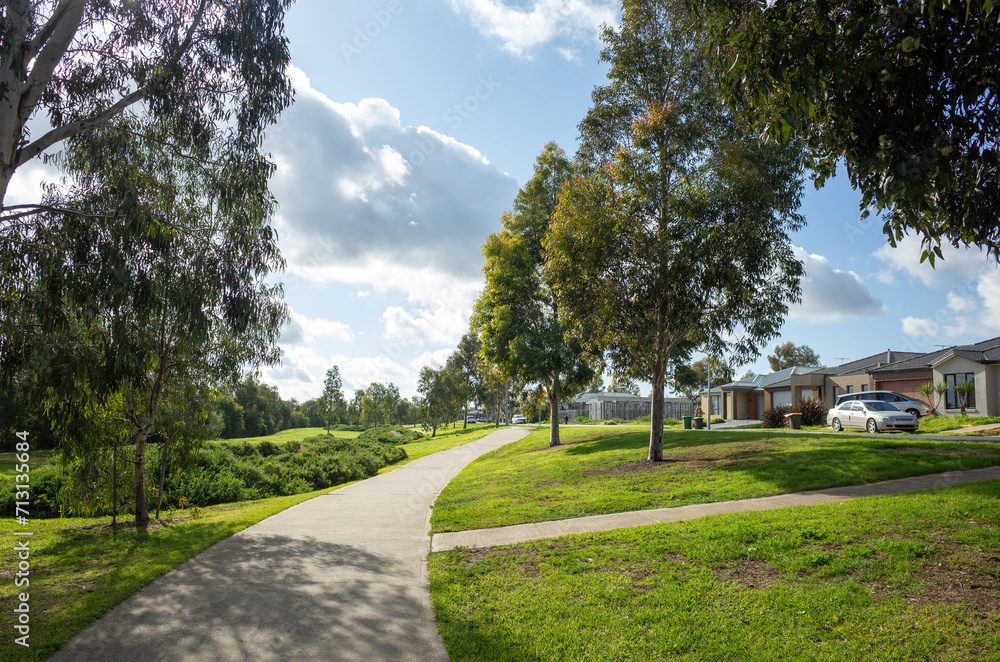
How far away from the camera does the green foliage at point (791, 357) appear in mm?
79875

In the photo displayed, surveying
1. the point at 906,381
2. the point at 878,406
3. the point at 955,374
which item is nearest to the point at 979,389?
the point at 955,374

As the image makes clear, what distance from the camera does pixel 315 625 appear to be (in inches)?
216

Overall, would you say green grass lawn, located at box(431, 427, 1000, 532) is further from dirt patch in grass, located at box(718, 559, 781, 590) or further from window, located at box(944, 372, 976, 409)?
window, located at box(944, 372, 976, 409)

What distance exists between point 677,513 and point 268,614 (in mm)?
6649

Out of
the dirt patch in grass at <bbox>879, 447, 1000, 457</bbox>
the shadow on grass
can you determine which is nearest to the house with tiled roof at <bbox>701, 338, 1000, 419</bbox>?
the dirt patch in grass at <bbox>879, 447, 1000, 457</bbox>

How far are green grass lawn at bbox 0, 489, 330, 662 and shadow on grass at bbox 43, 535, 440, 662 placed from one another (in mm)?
134

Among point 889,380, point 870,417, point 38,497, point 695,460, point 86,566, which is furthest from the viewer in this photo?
point 889,380

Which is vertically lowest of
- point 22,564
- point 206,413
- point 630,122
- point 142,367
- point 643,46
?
point 22,564

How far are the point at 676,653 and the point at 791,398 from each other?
4489cm

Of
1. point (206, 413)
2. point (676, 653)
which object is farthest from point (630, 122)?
point (676, 653)

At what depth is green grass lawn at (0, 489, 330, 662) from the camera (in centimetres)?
551

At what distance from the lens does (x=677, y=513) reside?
9.67 meters

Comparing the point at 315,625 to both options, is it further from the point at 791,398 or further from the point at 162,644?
the point at 791,398

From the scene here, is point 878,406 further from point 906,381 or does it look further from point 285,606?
point 285,606
